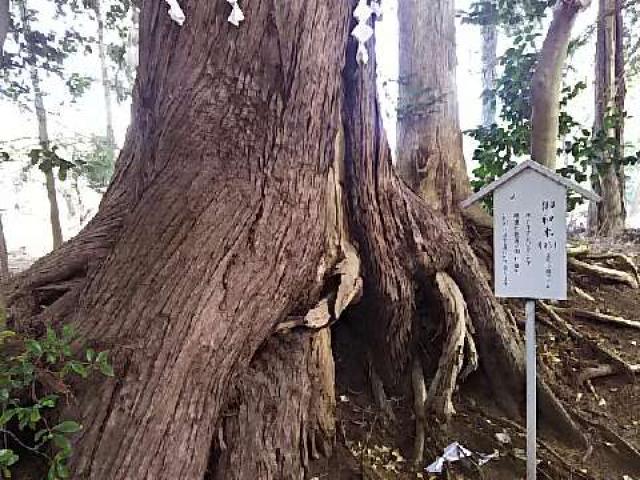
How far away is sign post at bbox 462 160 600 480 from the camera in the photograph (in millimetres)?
2111

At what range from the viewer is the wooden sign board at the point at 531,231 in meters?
2.11

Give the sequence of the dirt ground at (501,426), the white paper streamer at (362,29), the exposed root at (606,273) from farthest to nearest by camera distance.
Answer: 1. the exposed root at (606,273)
2. the white paper streamer at (362,29)
3. the dirt ground at (501,426)

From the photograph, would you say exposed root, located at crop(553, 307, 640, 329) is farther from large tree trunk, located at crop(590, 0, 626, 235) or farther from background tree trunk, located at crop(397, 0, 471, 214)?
large tree trunk, located at crop(590, 0, 626, 235)

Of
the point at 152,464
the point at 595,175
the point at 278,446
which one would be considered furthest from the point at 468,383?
the point at 595,175

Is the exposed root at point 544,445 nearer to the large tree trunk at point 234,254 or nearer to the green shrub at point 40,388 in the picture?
the large tree trunk at point 234,254

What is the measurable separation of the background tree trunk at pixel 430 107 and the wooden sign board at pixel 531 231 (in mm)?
1582

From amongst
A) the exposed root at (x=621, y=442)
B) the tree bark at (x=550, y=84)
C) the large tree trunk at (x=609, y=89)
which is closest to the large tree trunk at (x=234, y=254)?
the exposed root at (x=621, y=442)

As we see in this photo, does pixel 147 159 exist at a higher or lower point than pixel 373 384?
higher

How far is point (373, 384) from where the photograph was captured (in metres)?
2.86

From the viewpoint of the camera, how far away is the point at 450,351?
274 centimetres

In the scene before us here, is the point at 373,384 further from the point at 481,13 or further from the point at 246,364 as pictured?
the point at 481,13

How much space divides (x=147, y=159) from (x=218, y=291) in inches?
30.6

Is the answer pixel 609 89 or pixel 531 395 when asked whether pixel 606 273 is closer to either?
pixel 531 395

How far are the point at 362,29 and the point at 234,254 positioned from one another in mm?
1294
